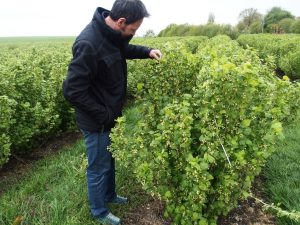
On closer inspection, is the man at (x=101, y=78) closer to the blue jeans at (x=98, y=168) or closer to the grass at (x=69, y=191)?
the blue jeans at (x=98, y=168)

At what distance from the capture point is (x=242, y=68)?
3.17 meters

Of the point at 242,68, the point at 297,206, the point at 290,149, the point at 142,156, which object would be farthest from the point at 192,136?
the point at 290,149

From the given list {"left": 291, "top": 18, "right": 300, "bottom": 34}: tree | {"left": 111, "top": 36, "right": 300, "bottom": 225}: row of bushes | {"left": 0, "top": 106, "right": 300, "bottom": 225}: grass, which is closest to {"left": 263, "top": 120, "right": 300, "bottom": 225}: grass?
{"left": 0, "top": 106, "right": 300, "bottom": 225}: grass

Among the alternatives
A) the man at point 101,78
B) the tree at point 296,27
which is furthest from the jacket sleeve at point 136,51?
the tree at point 296,27

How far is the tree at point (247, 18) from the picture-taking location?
69688 millimetres

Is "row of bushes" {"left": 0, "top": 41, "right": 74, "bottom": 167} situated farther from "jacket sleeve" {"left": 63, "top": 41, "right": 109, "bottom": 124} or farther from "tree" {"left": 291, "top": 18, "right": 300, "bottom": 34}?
"tree" {"left": 291, "top": 18, "right": 300, "bottom": 34}

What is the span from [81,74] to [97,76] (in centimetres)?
25

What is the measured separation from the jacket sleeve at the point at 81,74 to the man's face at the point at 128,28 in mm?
331

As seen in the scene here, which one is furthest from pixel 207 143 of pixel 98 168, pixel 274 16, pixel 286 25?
pixel 274 16

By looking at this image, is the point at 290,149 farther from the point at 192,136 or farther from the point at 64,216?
the point at 64,216

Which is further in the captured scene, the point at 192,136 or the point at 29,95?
the point at 29,95

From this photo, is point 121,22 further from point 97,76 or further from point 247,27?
point 247,27

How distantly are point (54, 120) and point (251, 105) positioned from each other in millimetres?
3648

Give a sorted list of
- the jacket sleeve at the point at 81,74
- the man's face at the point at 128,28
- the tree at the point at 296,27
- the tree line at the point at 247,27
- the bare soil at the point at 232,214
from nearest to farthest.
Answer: the jacket sleeve at the point at 81,74 → the man's face at the point at 128,28 → the bare soil at the point at 232,214 → the tree at the point at 296,27 → the tree line at the point at 247,27
